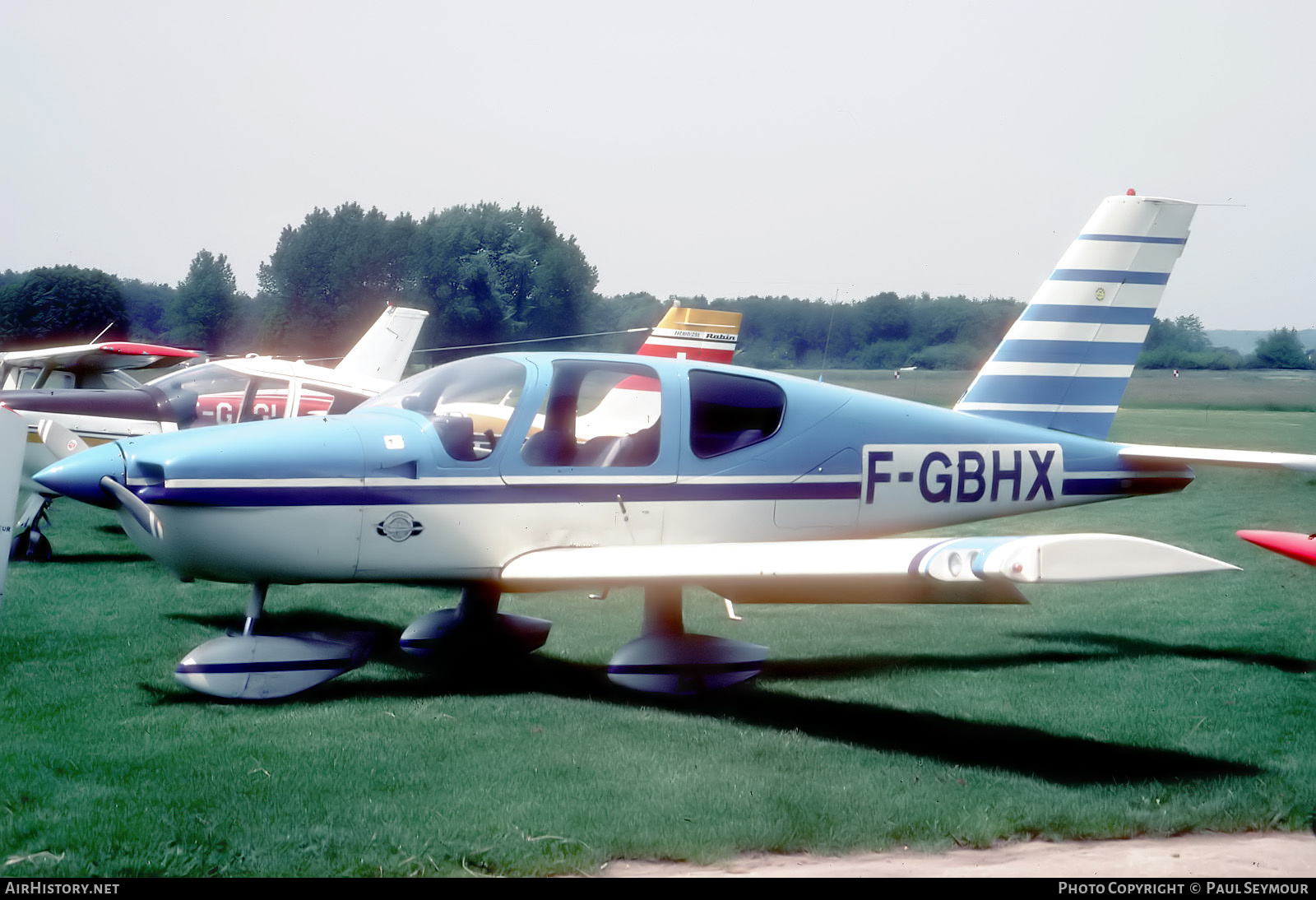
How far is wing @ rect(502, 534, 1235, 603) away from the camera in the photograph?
13.0 feet

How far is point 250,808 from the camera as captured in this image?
399cm

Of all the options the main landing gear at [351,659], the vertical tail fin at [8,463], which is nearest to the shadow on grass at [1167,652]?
the main landing gear at [351,659]

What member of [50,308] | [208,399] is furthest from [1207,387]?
[50,308]


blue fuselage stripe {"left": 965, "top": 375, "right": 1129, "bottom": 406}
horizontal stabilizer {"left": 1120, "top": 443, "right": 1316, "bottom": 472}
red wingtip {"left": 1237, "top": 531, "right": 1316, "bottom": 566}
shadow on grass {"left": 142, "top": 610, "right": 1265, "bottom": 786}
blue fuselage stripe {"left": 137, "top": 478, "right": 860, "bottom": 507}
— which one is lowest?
shadow on grass {"left": 142, "top": 610, "right": 1265, "bottom": 786}

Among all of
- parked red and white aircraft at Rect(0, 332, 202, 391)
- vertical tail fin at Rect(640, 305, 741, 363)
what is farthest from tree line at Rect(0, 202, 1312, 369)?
parked red and white aircraft at Rect(0, 332, 202, 391)

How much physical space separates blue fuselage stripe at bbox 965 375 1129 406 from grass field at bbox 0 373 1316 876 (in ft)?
5.17

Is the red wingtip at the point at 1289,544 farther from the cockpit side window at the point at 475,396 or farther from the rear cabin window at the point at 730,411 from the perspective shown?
the cockpit side window at the point at 475,396

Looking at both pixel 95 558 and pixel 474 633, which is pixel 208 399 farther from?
pixel 474 633

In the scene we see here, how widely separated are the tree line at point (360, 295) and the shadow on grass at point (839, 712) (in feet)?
50.5

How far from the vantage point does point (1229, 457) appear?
6914 millimetres

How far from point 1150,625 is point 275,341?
39.4 m

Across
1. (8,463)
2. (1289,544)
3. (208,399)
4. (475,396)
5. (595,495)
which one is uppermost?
(475,396)

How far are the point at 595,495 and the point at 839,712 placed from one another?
169cm

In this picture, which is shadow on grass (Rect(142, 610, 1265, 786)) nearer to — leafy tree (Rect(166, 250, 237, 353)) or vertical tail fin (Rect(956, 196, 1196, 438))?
vertical tail fin (Rect(956, 196, 1196, 438))
